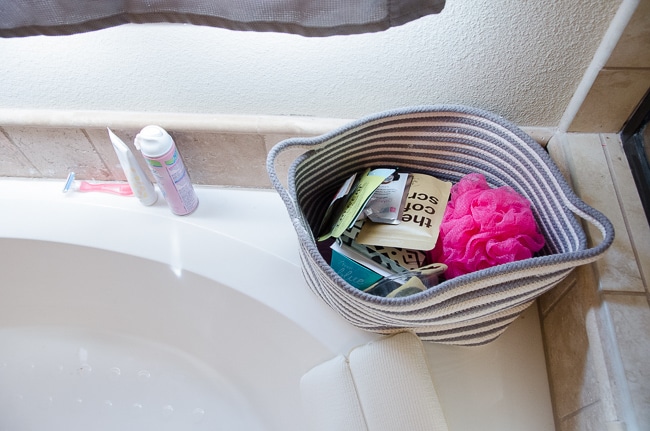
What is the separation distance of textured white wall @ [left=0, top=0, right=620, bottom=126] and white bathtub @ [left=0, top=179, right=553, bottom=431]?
0.66 feet

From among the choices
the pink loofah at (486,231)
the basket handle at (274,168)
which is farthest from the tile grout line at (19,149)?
the pink loofah at (486,231)

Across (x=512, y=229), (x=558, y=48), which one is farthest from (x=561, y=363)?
(x=558, y=48)

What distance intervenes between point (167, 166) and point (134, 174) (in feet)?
0.34

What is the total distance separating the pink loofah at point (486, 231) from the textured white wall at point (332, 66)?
0.16 metres

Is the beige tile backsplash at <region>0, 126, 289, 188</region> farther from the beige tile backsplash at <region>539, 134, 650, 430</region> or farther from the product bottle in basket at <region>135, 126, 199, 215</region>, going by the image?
the beige tile backsplash at <region>539, 134, 650, 430</region>

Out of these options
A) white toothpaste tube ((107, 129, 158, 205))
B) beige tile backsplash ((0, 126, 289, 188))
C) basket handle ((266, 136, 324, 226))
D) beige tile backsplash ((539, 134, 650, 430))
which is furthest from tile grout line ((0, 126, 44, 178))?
beige tile backsplash ((539, 134, 650, 430))

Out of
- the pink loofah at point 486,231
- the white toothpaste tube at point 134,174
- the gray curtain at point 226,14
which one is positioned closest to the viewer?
the gray curtain at point 226,14

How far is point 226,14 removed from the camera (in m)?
0.46

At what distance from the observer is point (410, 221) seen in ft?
1.96

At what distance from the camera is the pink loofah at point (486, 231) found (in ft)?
1.81

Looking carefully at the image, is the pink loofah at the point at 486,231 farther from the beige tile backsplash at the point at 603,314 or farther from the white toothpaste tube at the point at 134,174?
the white toothpaste tube at the point at 134,174

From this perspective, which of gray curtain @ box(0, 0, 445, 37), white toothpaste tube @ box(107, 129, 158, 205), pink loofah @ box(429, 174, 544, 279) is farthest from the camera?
white toothpaste tube @ box(107, 129, 158, 205)

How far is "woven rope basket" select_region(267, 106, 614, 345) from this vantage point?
1.57ft

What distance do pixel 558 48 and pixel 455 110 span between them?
5.8 inches
